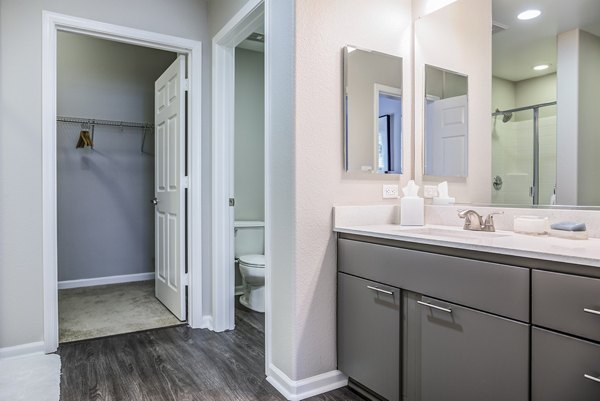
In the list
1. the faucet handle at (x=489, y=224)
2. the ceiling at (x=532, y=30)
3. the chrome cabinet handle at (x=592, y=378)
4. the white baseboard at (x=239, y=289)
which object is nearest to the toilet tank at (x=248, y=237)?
the white baseboard at (x=239, y=289)

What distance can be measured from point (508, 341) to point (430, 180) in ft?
3.92

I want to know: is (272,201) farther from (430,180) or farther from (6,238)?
(6,238)

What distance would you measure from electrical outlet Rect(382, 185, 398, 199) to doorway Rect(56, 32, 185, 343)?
93.0 inches

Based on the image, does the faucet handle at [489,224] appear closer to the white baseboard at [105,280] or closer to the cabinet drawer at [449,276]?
the cabinet drawer at [449,276]

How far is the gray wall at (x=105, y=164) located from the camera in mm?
3945

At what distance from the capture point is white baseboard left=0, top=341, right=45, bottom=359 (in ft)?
7.55

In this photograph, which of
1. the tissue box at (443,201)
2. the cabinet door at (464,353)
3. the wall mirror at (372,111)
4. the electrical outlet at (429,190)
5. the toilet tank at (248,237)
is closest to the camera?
the cabinet door at (464,353)

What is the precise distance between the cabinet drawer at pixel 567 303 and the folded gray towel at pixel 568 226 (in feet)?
1.67

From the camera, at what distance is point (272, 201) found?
81.1 inches

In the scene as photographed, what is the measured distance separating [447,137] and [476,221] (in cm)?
57

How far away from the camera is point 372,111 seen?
2123 mm

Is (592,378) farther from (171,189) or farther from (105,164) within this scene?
(105,164)

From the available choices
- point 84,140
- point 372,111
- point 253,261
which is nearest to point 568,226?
point 372,111

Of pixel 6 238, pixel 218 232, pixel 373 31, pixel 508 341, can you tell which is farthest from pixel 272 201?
pixel 6 238
